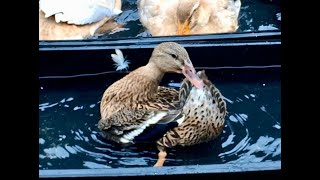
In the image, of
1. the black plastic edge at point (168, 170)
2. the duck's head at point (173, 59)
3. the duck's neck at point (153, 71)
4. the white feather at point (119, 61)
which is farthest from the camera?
the white feather at point (119, 61)

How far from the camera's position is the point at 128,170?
2.26 meters

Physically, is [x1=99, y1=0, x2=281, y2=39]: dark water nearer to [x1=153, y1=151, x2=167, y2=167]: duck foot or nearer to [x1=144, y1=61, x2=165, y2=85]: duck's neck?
[x1=144, y1=61, x2=165, y2=85]: duck's neck

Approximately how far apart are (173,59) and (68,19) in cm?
68

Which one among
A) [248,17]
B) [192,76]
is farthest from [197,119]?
[248,17]

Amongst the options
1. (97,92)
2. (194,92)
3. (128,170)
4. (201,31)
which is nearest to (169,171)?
(128,170)

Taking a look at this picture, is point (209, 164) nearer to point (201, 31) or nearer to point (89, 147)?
point (89, 147)

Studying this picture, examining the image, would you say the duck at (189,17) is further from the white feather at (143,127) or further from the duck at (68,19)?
the white feather at (143,127)

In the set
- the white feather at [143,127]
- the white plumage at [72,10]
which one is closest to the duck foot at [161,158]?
the white feather at [143,127]

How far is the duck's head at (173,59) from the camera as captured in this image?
101 inches

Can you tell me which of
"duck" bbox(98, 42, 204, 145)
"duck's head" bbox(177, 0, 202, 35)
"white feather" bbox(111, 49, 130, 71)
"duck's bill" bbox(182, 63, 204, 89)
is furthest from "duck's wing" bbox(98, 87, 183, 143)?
"duck's head" bbox(177, 0, 202, 35)

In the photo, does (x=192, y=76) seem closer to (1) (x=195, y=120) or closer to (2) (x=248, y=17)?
(1) (x=195, y=120)

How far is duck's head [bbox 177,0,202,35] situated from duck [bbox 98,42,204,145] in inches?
16.1

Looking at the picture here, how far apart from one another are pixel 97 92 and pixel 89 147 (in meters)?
0.40

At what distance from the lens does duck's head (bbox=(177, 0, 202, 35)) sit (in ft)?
10.2
